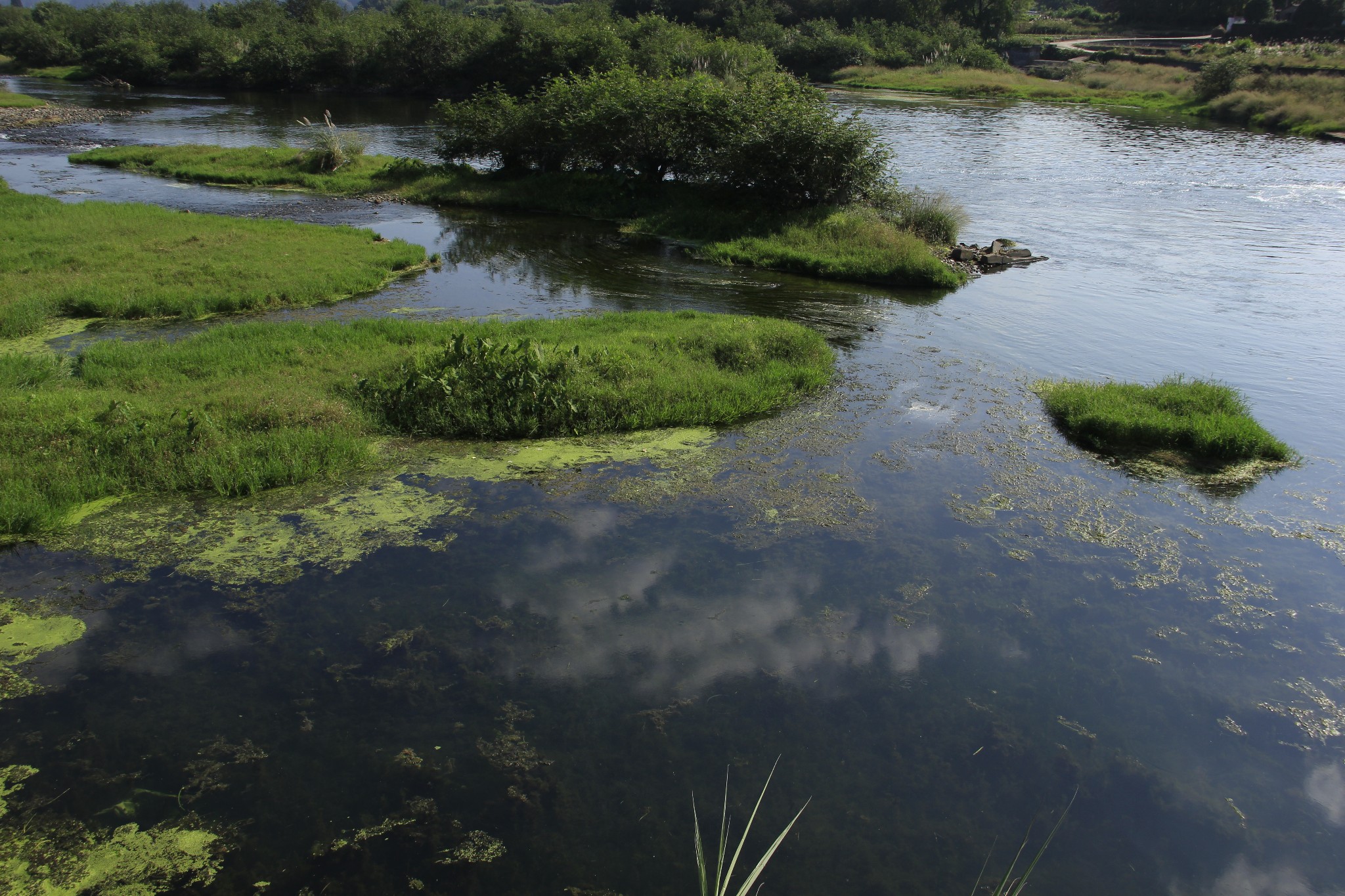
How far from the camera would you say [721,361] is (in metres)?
11.3

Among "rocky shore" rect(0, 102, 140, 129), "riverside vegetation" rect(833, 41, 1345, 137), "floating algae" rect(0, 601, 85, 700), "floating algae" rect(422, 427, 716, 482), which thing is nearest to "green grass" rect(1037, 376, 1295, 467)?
"floating algae" rect(422, 427, 716, 482)

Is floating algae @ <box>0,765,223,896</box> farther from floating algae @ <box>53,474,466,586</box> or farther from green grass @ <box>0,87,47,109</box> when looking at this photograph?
green grass @ <box>0,87,47,109</box>

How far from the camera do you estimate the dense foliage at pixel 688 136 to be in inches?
753

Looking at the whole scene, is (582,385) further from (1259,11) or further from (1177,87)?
(1259,11)

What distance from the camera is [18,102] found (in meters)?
39.9

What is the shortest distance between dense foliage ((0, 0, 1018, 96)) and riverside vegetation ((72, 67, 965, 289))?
10.5 m

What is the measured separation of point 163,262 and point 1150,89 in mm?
54423

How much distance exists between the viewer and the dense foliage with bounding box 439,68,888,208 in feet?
62.7

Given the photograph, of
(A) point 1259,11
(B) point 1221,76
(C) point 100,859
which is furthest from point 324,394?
(A) point 1259,11

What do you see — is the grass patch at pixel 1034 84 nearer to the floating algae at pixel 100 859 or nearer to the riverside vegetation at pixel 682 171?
the riverside vegetation at pixel 682 171

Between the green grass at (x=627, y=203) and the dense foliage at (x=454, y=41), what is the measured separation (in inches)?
466

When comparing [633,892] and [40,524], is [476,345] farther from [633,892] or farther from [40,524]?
[633,892]

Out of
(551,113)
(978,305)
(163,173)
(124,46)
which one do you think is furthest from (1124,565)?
(124,46)

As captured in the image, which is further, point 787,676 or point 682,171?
point 682,171
